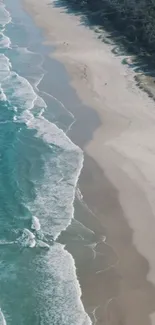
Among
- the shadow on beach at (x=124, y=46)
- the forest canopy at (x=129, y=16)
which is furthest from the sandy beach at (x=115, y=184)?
the forest canopy at (x=129, y=16)

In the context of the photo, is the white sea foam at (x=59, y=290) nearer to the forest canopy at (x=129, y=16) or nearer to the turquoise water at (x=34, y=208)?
the turquoise water at (x=34, y=208)

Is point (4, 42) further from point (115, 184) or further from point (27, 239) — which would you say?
point (27, 239)

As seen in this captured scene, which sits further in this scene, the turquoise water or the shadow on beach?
the shadow on beach

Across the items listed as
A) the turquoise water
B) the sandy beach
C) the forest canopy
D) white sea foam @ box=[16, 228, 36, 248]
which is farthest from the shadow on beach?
white sea foam @ box=[16, 228, 36, 248]

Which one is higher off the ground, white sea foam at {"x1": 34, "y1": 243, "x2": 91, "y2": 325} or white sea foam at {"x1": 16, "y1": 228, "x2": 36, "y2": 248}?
white sea foam at {"x1": 34, "y1": 243, "x2": 91, "y2": 325}

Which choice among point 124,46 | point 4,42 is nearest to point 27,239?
point 124,46

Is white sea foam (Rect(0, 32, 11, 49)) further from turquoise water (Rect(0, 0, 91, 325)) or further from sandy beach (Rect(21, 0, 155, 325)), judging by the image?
turquoise water (Rect(0, 0, 91, 325))
